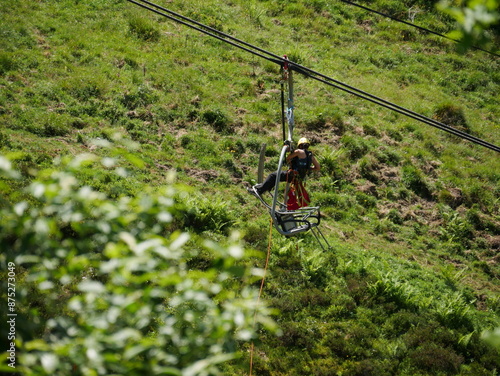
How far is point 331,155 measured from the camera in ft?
54.2

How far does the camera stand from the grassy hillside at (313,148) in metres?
11.2

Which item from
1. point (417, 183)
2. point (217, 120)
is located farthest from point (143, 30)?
point (417, 183)

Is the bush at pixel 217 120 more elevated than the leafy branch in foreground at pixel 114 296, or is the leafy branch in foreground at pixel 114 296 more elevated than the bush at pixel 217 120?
the leafy branch in foreground at pixel 114 296

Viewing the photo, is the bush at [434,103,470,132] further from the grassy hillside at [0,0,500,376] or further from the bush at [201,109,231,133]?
the bush at [201,109,231,133]

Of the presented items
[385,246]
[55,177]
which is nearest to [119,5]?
[385,246]

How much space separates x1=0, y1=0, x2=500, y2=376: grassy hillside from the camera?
11.2 meters

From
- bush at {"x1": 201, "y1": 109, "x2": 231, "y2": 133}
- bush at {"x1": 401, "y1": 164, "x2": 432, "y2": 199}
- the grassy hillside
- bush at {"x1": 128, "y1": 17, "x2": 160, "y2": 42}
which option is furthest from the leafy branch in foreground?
bush at {"x1": 128, "y1": 17, "x2": 160, "y2": 42}

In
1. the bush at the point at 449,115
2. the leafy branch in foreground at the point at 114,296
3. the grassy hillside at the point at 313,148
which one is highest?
the leafy branch in foreground at the point at 114,296

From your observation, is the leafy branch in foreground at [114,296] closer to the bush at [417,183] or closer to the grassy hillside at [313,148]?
the grassy hillside at [313,148]

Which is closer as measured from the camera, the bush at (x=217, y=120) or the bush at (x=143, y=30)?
the bush at (x=217, y=120)

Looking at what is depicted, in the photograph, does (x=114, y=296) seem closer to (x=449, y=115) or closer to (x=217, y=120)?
(x=217, y=120)

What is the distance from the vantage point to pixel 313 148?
56.3 feet

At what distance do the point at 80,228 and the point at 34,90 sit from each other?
46.7 ft

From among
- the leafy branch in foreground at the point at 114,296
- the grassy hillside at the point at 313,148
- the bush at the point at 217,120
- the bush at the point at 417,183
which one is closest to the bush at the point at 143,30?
the grassy hillside at the point at 313,148
